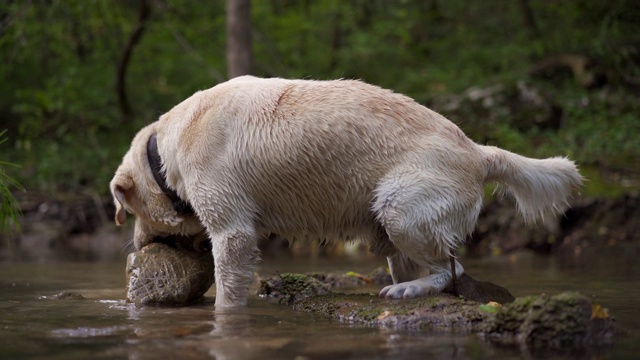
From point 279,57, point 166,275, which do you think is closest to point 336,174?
point 166,275

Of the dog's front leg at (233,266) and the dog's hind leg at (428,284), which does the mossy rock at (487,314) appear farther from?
the dog's front leg at (233,266)

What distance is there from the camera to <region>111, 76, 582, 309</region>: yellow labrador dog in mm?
5656

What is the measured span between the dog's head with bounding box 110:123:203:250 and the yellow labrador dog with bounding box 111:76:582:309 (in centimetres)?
22

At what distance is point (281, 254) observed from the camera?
1195 cm

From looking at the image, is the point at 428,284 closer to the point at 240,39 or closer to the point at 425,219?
the point at 425,219

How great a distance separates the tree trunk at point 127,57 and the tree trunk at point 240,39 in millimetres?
4128

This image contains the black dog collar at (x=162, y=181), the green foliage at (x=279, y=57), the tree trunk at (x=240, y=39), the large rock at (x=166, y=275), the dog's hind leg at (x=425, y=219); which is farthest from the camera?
the green foliage at (x=279, y=57)

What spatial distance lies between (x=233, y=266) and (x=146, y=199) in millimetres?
1057

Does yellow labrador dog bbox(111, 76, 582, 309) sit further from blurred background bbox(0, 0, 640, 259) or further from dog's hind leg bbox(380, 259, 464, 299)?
blurred background bbox(0, 0, 640, 259)

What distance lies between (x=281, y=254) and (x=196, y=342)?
7.70 metres

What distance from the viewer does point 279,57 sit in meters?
17.3

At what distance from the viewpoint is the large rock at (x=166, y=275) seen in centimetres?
615

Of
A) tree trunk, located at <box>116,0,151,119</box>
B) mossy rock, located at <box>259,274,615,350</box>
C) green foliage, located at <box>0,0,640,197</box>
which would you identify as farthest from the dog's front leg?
tree trunk, located at <box>116,0,151,119</box>

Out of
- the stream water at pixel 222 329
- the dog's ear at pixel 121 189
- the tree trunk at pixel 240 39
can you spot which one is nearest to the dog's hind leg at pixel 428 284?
the stream water at pixel 222 329
